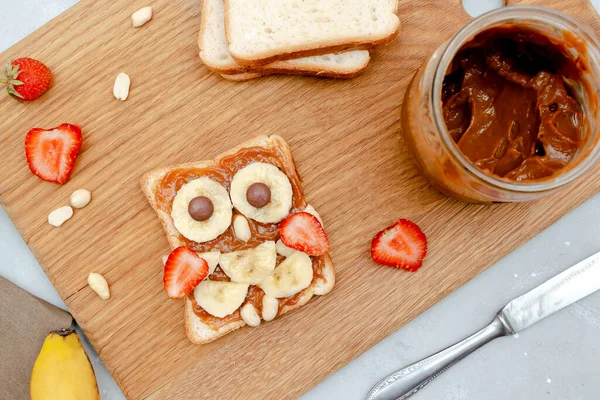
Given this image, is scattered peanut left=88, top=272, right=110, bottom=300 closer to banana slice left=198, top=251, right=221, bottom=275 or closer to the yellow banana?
the yellow banana

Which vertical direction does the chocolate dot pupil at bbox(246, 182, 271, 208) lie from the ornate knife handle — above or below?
above

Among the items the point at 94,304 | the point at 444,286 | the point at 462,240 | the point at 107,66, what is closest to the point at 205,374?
the point at 94,304

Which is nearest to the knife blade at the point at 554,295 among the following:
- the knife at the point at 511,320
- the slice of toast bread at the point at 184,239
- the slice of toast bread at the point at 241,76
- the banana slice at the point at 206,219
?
the knife at the point at 511,320

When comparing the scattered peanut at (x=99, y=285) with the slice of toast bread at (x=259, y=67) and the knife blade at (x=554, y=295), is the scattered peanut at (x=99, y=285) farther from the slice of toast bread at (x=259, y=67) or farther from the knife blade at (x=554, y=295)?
the knife blade at (x=554, y=295)

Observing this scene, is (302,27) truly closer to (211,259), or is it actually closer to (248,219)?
(248,219)

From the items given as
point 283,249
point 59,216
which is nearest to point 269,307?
point 283,249

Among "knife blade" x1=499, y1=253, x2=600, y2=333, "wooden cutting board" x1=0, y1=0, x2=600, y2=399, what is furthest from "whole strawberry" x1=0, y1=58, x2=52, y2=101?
"knife blade" x1=499, y1=253, x2=600, y2=333
